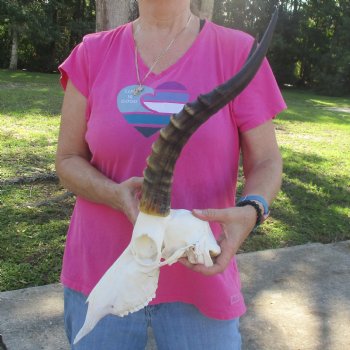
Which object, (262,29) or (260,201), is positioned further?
(262,29)

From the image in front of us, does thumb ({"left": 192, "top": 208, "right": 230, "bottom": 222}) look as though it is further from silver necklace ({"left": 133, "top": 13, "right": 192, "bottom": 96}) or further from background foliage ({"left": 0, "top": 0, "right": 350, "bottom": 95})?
background foliage ({"left": 0, "top": 0, "right": 350, "bottom": 95})

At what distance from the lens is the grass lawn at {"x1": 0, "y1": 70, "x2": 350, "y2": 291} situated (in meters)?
4.12

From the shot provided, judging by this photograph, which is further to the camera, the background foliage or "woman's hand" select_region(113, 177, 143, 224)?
the background foliage

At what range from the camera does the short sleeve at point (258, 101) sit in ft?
5.01

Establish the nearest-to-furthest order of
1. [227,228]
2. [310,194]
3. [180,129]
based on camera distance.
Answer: [180,129]
[227,228]
[310,194]

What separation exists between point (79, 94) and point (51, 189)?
14.1 ft

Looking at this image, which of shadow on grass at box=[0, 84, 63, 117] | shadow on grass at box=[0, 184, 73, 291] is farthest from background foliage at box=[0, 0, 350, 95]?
shadow on grass at box=[0, 184, 73, 291]

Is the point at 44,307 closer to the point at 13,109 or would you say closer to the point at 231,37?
the point at 231,37

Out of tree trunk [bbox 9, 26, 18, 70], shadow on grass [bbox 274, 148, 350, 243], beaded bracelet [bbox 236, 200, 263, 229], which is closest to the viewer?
beaded bracelet [bbox 236, 200, 263, 229]

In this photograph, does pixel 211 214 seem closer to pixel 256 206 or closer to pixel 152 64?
pixel 256 206

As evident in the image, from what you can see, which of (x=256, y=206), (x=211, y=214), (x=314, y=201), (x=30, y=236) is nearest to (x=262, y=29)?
(x=314, y=201)

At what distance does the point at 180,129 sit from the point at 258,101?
0.50 metres

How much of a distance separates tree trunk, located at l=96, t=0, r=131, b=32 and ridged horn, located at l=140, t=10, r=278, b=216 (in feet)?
11.2

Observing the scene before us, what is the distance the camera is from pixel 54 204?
5.26 m
